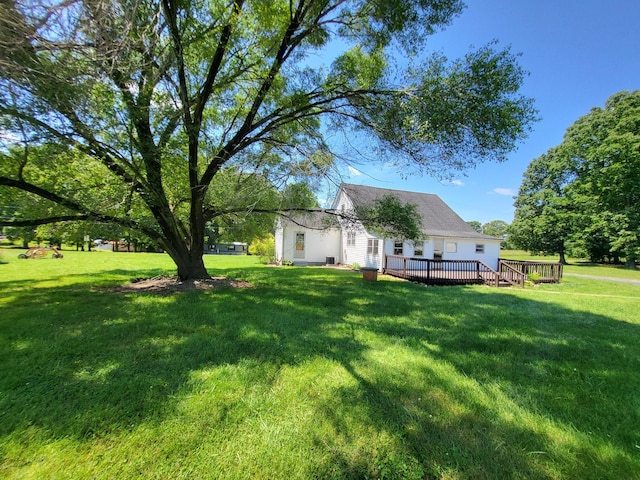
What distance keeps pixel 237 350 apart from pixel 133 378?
114 centimetres

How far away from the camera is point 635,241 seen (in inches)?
880

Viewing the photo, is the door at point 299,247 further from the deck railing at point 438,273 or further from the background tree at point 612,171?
the background tree at point 612,171

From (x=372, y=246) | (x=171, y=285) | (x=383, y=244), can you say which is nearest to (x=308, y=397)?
(x=171, y=285)

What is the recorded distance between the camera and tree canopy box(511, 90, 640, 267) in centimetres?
2262

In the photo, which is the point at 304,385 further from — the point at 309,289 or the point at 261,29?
the point at 261,29

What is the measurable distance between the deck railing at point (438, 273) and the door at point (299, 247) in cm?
615

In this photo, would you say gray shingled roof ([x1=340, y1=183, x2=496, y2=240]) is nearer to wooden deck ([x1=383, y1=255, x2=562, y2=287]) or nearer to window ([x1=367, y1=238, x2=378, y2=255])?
window ([x1=367, y1=238, x2=378, y2=255])

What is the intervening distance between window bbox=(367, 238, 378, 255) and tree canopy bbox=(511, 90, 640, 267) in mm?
21219

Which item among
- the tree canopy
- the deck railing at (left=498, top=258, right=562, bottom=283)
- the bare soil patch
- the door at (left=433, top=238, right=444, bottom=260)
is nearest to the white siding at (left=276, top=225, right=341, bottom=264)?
the door at (left=433, top=238, right=444, bottom=260)

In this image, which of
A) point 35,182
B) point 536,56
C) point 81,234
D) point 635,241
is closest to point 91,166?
point 35,182

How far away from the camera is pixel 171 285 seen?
26.2 ft

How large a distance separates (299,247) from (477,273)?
35.2 feet

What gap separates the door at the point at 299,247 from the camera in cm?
1928

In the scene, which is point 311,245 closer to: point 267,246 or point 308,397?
point 267,246
